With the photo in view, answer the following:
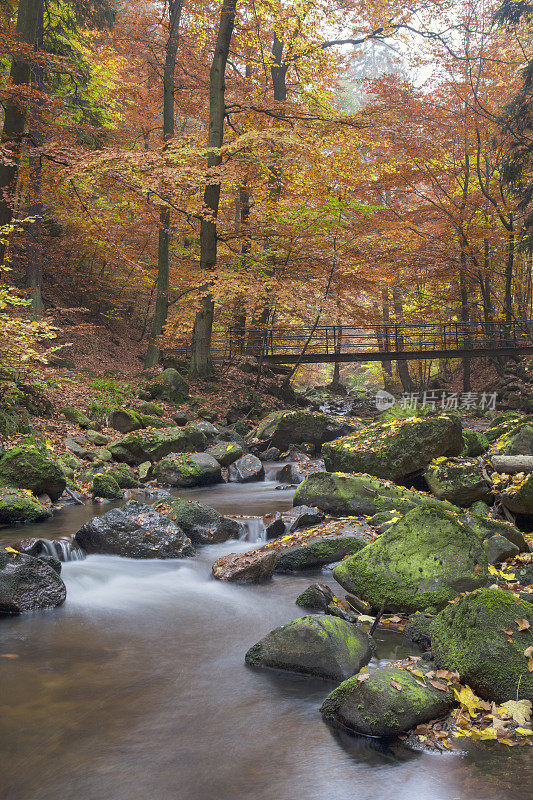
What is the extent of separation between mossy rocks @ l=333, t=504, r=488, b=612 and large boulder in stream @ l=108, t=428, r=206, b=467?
19.7 ft

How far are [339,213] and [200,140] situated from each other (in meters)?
4.14

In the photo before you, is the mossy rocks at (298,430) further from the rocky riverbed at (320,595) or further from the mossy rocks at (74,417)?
the mossy rocks at (74,417)

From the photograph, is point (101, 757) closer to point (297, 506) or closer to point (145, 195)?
point (297, 506)

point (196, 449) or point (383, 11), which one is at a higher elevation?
point (383, 11)

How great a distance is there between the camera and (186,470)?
9.71m

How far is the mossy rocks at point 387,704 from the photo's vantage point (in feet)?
9.87

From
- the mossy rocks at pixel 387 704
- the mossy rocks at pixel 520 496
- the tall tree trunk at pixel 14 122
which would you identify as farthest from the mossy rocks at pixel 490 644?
the tall tree trunk at pixel 14 122

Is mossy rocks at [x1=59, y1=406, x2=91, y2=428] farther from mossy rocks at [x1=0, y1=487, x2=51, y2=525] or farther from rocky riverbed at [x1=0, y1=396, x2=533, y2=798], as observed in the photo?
mossy rocks at [x1=0, y1=487, x2=51, y2=525]

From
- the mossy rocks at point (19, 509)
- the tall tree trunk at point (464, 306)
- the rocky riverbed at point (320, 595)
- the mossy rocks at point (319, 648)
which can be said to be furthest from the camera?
the tall tree trunk at point (464, 306)

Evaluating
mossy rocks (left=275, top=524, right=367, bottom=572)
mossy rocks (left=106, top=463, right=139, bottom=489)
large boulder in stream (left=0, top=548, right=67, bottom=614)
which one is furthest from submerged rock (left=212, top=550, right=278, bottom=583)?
mossy rocks (left=106, top=463, right=139, bottom=489)

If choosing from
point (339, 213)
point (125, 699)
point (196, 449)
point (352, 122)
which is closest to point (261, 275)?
point (339, 213)

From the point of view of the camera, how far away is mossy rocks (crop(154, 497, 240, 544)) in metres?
6.71

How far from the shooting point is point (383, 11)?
17.1 metres

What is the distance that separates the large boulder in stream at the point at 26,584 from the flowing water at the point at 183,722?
0.12 m
